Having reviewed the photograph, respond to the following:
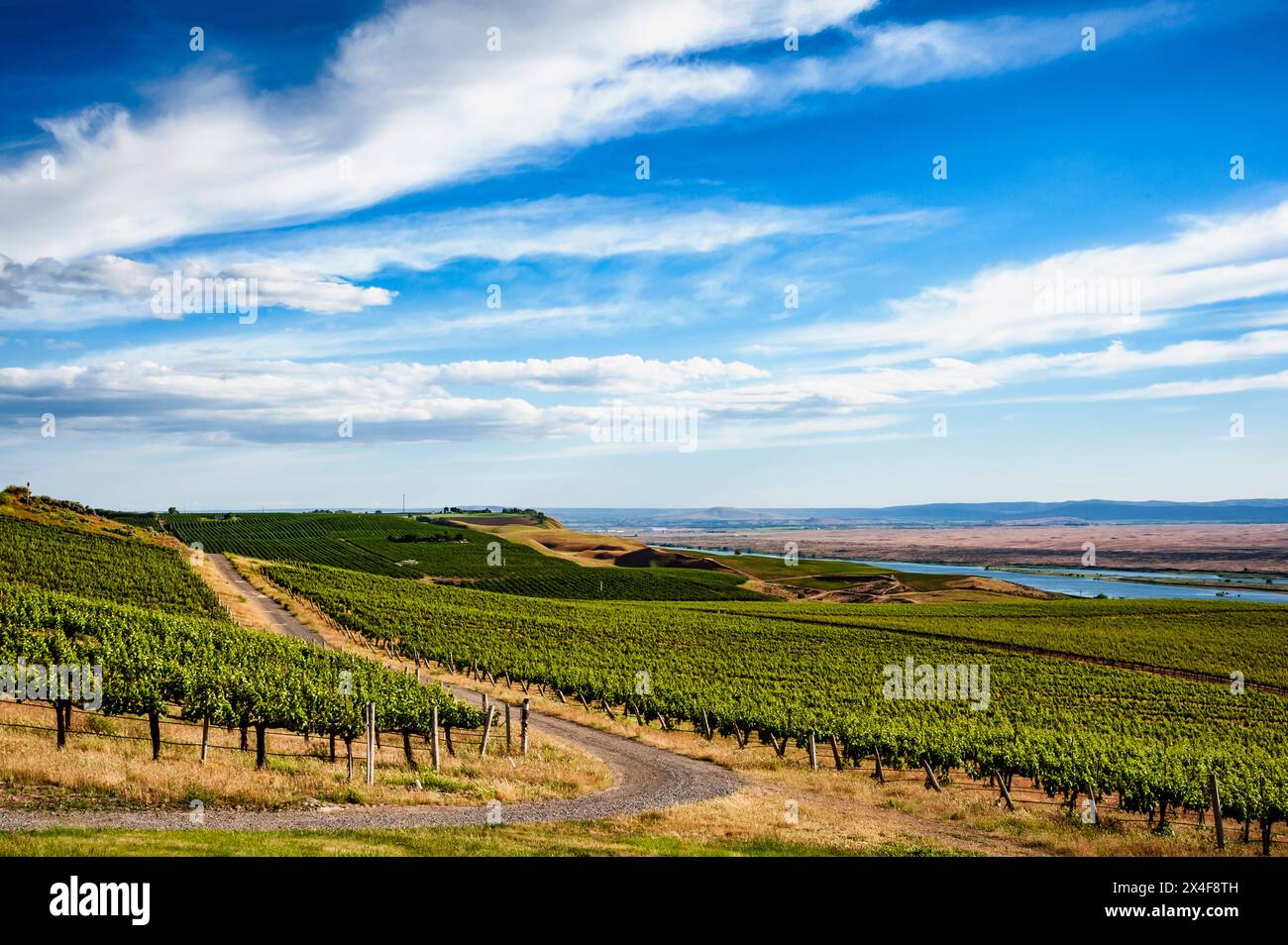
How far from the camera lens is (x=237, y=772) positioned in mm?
24188

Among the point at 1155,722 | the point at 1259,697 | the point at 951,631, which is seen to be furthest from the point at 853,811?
the point at 951,631

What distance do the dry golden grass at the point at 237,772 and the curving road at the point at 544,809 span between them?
0.96m

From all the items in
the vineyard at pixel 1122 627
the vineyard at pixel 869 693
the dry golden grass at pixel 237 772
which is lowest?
the vineyard at pixel 1122 627

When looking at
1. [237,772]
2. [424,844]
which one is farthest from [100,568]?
[424,844]

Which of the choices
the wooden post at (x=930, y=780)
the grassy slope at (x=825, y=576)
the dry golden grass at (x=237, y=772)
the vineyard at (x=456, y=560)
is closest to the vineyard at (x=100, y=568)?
the dry golden grass at (x=237, y=772)

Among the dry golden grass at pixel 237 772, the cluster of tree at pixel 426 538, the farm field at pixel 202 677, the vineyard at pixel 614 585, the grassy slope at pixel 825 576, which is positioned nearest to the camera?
the dry golden grass at pixel 237 772

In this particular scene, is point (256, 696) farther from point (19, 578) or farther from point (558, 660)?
point (19, 578)

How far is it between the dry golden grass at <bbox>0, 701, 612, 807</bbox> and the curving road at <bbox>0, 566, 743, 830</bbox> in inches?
37.9

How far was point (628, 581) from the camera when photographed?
5566 inches

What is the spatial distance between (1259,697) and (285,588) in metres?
94.6

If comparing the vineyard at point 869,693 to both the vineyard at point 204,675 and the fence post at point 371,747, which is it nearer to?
the vineyard at point 204,675

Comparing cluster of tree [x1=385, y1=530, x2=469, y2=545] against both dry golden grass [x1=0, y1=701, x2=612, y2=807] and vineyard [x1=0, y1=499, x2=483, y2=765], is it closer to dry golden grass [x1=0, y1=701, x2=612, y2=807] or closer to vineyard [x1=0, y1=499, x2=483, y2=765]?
vineyard [x1=0, y1=499, x2=483, y2=765]

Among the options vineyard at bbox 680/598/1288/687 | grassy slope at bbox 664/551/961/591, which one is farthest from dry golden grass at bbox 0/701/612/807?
grassy slope at bbox 664/551/961/591

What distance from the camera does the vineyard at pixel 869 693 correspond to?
33062 millimetres
